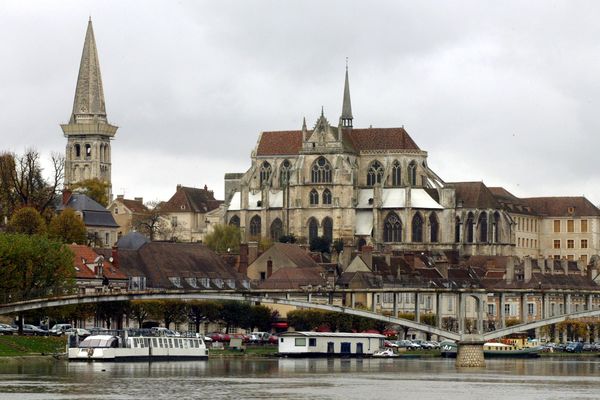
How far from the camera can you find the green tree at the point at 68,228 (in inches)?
6875

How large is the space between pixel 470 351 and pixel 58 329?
27.1 m

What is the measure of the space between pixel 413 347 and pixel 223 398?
71.7 m

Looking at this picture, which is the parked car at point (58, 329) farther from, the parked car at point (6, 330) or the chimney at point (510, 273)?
the chimney at point (510, 273)

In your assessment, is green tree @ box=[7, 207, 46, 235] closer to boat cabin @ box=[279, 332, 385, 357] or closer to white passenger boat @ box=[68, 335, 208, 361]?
boat cabin @ box=[279, 332, 385, 357]

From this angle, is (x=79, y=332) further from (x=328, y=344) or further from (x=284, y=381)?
(x=284, y=381)

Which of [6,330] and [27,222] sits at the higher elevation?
[27,222]

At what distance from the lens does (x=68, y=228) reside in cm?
17875

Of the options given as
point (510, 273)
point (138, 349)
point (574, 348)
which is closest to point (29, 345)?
point (138, 349)

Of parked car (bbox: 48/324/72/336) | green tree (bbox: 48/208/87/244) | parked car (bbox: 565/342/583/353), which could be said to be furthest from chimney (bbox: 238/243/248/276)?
parked car (bbox: 48/324/72/336)

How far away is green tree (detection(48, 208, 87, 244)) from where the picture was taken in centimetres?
17462

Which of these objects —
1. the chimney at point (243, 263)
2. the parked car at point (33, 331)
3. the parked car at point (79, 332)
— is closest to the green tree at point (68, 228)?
the chimney at point (243, 263)

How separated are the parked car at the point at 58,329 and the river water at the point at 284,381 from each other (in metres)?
10.4

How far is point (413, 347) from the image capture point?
166125 mm

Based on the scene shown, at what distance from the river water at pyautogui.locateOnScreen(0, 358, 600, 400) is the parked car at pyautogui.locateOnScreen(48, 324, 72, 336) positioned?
10.4 metres
